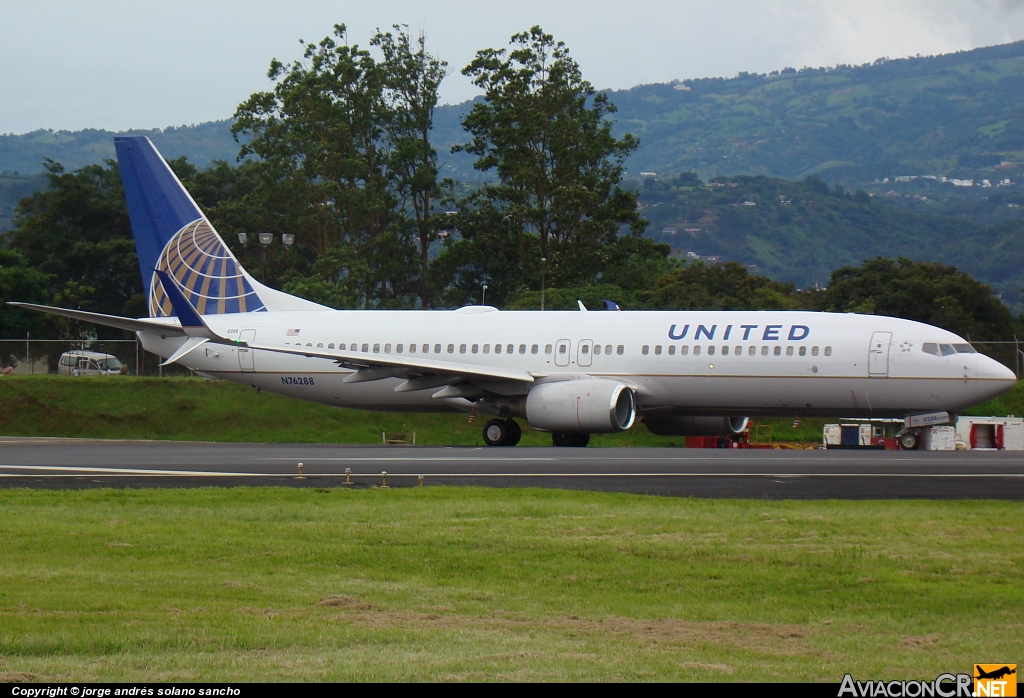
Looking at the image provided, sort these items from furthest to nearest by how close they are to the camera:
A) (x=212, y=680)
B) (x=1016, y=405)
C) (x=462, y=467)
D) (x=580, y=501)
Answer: (x=1016, y=405) → (x=462, y=467) → (x=580, y=501) → (x=212, y=680)

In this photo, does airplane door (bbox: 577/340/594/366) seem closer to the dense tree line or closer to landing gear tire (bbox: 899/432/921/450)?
landing gear tire (bbox: 899/432/921/450)

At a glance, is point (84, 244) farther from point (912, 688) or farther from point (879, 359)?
point (912, 688)

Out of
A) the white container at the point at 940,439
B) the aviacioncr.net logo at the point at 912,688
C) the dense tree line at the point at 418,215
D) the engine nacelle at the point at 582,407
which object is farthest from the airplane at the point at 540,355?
the dense tree line at the point at 418,215

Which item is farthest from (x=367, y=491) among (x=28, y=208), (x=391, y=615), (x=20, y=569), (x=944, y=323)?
(x=28, y=208)

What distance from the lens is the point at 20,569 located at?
11031 mm

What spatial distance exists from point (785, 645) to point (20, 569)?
6728mm

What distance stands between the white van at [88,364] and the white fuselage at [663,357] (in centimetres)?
1561

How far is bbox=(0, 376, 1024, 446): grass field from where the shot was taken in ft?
134

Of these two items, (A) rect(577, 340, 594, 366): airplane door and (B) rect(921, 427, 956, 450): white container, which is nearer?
(A) rect(577, 340, 594, 366): airplane door

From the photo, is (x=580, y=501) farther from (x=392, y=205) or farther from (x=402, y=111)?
(x=402, y=111)

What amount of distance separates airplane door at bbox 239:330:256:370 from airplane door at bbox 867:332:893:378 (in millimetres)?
15870

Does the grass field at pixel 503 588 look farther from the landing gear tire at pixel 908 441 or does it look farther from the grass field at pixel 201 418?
the grass field at pixel 201 418

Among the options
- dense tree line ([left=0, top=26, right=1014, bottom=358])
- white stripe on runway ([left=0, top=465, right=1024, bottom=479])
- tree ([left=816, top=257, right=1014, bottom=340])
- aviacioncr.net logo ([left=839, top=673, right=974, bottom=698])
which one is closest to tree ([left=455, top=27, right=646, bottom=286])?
dense tree line ([left=0, top=26, right=1014, bottom=358])

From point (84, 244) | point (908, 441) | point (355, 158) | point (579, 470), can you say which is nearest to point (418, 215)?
point (355, 158)
